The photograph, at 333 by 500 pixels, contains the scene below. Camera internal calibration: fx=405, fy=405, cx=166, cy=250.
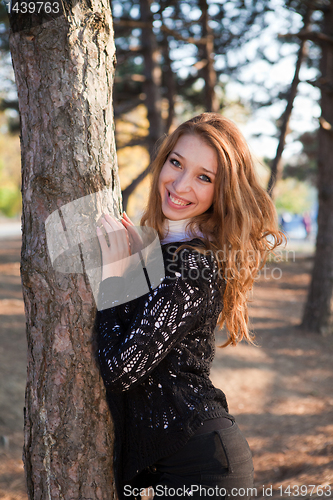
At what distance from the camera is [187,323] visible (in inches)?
57.3

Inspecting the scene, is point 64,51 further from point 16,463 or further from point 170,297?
point 16,463

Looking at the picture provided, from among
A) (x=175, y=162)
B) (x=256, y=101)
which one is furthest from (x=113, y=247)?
(x=256, y=101)

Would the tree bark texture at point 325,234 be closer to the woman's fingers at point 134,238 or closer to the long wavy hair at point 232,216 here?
the long wavy hair at point 232,216

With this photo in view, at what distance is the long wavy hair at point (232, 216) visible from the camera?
5.54ft

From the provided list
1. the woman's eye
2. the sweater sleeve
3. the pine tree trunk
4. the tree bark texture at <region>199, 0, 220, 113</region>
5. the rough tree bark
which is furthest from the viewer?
A: the tree bark texture at <region>199, 0, 220, 113</region>

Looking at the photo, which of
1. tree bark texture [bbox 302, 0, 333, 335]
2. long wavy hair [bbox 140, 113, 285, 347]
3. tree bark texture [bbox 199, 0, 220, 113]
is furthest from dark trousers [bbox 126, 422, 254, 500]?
tree bark texture [bbox 199, 0, 220, 113]

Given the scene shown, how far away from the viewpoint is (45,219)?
1582mm

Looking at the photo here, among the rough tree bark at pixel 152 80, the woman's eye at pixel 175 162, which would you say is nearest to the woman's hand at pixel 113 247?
the woman's eye at pixel 175 162

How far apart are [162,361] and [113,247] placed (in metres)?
0.48

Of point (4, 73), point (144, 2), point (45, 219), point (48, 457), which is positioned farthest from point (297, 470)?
point (4, 73)

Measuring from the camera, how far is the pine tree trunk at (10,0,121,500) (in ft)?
5.08

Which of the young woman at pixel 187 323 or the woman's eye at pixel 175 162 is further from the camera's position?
the woman's eye at pixel 175 162

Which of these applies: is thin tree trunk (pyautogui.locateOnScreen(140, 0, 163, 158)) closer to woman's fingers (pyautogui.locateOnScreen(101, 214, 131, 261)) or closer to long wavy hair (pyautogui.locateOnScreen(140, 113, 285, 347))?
long wavy hair (pyautogui.locateOnScreen(140, 113, 285, 347))

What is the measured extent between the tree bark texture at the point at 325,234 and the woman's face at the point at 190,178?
235 inches
